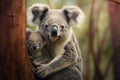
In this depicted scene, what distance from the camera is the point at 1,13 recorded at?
1.84m

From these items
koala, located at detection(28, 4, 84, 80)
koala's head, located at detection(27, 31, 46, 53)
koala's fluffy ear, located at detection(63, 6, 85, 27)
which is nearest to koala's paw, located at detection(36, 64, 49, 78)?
koala, located at detection(28, 4, 84, 80)

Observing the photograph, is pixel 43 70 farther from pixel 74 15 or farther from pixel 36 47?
pixel 74 15

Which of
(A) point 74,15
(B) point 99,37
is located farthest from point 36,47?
(B) point 99,37

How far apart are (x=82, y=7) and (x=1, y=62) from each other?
29.1 inches

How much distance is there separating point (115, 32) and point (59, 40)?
46 cm

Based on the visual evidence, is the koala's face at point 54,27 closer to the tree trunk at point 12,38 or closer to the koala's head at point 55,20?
the koala's head at point 55,20

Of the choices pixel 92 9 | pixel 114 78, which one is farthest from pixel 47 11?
pixel 114 78

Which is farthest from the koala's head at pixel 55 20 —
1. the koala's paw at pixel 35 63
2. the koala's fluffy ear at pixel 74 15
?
the koala's paw at pixel 35 63

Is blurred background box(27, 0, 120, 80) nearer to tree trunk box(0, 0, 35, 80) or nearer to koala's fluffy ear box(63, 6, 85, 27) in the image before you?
koala's fluffy ear box(63, 6, 85, 27)

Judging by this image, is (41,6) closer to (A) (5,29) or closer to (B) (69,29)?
(B) (69,29)

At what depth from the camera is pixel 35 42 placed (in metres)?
2.06

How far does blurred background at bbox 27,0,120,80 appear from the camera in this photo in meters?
2.20

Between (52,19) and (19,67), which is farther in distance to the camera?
(52,19)

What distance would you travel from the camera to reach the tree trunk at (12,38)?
6.03ft
